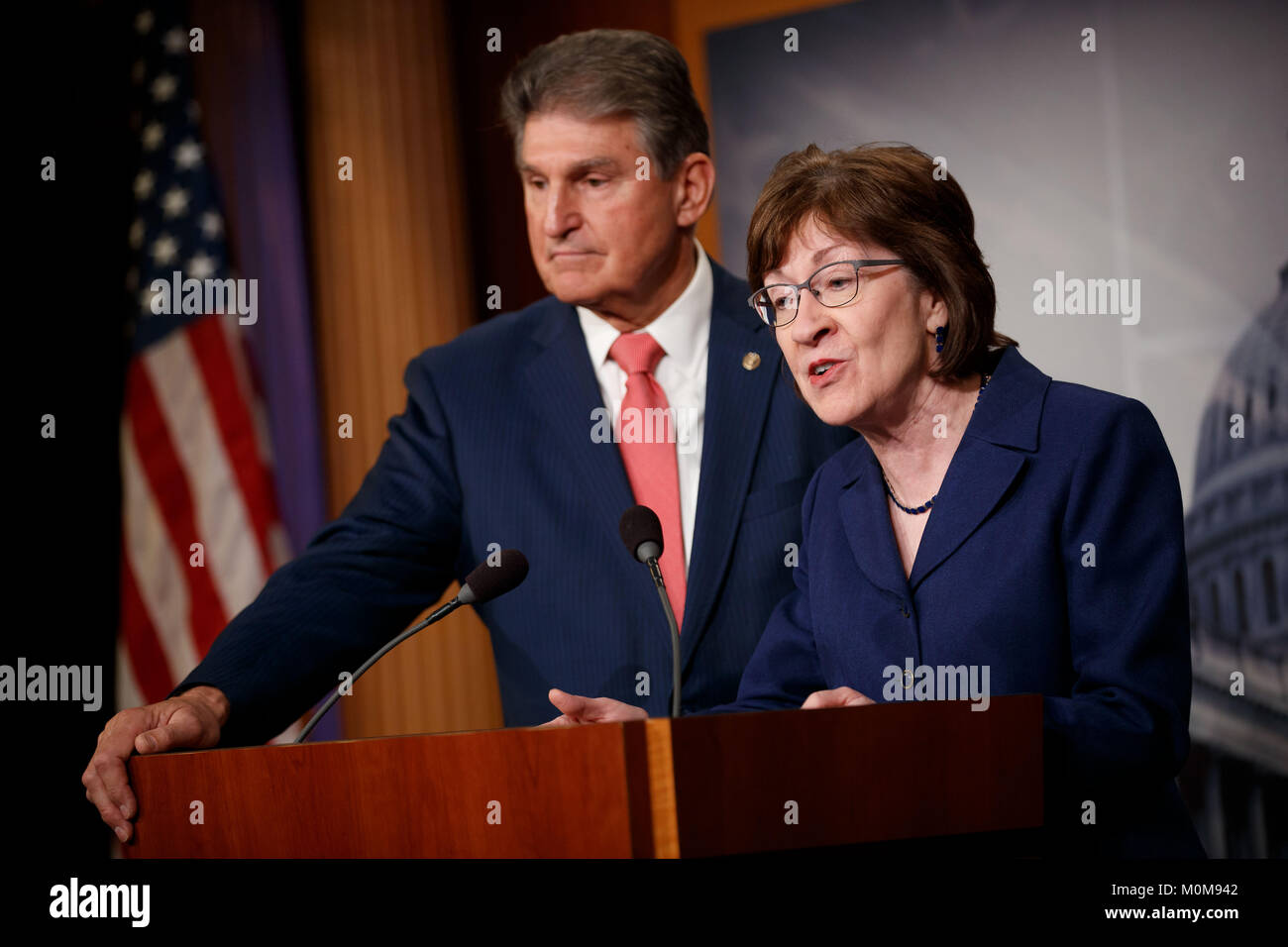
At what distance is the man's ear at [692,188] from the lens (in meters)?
2.82

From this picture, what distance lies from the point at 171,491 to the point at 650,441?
72.8 inches

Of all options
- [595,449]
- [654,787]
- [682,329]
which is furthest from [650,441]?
[654,787]

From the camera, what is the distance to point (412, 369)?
2889mm

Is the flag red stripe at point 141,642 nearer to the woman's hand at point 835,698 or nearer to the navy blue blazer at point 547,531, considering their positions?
the navy blue blazer at point 547,531

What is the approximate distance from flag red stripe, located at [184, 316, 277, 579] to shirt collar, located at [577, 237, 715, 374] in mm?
1595

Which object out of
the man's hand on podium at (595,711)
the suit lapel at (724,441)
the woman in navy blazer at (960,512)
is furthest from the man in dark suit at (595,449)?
the man's hand on podium at (595,711)

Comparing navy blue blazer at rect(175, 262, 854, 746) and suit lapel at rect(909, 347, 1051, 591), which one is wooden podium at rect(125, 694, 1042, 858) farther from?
navy blue blazer at rect(175, 262, 854, 746)

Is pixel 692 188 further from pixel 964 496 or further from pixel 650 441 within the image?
pixel 964 496

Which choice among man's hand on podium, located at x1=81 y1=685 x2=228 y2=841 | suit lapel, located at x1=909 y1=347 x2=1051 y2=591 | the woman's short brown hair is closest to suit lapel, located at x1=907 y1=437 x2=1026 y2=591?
suit lapel, located at x1=909 y1=347 x2=1051 y2=591

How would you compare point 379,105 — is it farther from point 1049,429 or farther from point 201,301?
point 1049,429

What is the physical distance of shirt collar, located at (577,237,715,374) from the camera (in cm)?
275

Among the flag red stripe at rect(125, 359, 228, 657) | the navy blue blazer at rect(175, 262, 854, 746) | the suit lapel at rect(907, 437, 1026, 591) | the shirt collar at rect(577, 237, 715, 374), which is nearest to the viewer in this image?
the suit lapel at rect(907, 437, 1026, 591)

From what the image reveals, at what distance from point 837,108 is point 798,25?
12.9 inches
